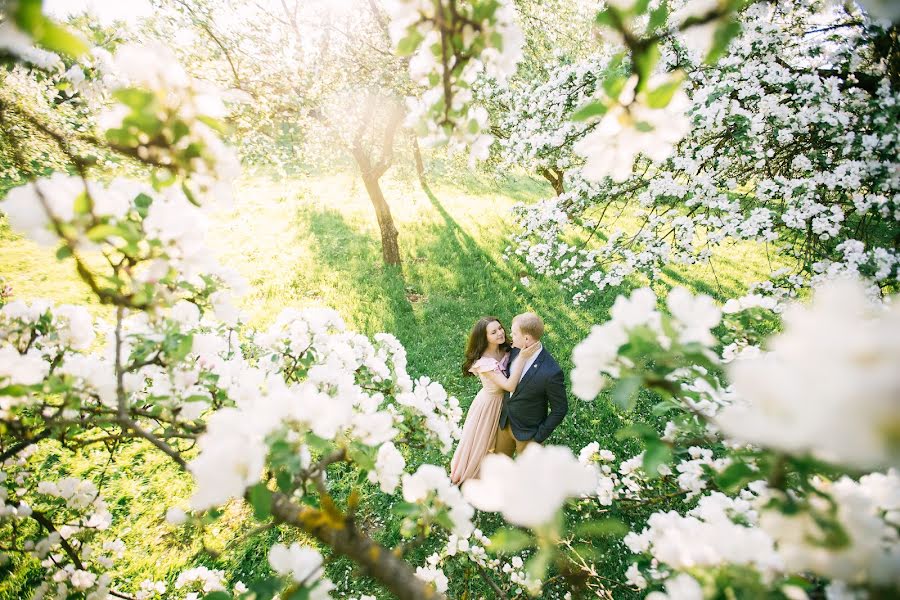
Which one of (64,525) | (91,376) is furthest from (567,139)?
(64,525)

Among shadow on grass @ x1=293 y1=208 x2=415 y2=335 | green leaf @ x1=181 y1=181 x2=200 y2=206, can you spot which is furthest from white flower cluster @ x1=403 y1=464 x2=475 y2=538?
shadow on grass @ x1=293 y1=208 x2=415 y2=335

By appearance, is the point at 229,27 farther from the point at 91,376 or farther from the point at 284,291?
the point at 91,376

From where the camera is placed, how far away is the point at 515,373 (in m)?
3.68

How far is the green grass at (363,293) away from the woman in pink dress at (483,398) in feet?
1.51

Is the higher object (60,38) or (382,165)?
(382,165)

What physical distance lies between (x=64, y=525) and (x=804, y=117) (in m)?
5.45

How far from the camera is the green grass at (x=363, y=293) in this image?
3713 millimetres

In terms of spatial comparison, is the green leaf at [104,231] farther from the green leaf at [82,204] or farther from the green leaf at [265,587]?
the green leaf at [265,587]

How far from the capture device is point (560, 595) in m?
3.20

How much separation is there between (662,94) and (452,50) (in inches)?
23.4

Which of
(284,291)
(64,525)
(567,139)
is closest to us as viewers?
(64,525)

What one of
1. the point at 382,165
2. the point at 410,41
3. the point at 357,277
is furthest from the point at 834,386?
the point at 357,277

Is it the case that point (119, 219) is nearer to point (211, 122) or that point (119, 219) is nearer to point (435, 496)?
point (211, 122)

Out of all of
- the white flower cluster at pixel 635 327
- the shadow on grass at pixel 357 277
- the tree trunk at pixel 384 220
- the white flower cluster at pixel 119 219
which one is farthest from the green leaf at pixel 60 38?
the tree trunk at pixel 384 220
